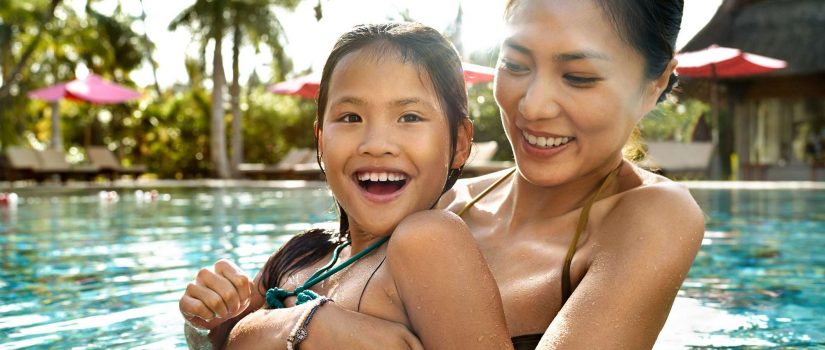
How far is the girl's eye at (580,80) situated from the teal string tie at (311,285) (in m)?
0.61

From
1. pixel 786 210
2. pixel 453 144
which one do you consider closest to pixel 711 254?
pixel 786 210

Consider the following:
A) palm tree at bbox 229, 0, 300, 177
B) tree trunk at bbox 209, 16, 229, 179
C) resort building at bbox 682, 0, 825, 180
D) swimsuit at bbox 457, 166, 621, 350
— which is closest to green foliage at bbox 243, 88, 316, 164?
palm tree at bbox 229, 0, 300, 177

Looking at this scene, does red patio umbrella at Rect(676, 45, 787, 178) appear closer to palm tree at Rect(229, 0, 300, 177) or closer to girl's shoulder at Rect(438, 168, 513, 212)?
girl's shoulder at Rect(438, 168, 513, 212)

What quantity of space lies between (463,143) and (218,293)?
72 centimetres

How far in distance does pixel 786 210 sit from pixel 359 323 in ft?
39.8

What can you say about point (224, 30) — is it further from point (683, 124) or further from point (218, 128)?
→ point (683, 124)

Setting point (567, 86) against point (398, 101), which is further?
point (567, 86)

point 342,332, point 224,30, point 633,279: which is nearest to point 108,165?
point 224,30

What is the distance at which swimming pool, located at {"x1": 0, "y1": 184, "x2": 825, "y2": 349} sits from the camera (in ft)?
13.9

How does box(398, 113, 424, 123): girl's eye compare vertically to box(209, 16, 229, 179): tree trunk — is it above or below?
above

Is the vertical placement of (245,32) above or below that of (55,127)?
above

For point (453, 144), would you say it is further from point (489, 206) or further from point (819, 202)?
point (819, 202)

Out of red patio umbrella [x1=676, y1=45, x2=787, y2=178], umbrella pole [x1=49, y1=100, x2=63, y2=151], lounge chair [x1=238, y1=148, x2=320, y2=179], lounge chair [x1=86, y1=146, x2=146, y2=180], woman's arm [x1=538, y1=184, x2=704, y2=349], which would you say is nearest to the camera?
woman's arm [x1=538, y1=184, x2=704, y2=349]

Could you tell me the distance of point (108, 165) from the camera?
26.4m
